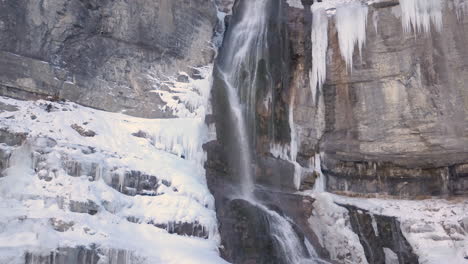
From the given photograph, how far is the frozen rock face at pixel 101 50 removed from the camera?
45.2 ft

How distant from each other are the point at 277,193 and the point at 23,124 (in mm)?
8161

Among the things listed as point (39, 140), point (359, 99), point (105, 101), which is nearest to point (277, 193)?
point (359, 99)

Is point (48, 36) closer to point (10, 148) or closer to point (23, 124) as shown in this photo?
point (23, 124)

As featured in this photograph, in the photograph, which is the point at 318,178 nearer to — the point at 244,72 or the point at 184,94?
the point at 244,72

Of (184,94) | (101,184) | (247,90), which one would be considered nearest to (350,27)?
(247,90)

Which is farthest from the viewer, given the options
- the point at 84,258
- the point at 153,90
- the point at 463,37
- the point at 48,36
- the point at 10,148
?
the point at 463,37

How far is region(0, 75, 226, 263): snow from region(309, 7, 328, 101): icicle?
5.47 m

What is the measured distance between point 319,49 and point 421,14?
3.80m

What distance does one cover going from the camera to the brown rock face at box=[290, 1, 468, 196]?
17188mm

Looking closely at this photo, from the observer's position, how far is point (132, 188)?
491 inches

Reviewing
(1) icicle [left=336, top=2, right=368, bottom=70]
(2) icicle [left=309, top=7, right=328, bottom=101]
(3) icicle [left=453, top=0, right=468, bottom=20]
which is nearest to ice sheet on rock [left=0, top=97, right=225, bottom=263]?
(2) icicle [left=309, top=7, right=328, bottom=101]

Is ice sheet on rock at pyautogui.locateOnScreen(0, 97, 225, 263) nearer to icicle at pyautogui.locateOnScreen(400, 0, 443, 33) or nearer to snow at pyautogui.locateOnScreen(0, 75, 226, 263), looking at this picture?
snow at pyautogui.locateOnScreen(0, 75, 226, 263)

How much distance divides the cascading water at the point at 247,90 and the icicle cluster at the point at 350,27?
9.16 ft

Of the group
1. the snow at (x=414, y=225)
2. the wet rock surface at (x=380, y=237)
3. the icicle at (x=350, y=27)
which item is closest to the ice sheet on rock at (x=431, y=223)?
the snow at (x=414, y=225)
